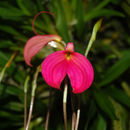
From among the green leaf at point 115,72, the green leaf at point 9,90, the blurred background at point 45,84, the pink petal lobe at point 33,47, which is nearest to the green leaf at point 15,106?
the blurred background at point 45,84

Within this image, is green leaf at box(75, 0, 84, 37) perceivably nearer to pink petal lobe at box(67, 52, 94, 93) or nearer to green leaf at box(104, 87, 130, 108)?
green leaf at box(104, 87, 130, 108)

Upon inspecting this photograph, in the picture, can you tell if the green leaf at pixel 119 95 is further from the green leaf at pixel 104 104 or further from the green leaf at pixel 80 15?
the green leaf at pixel 80 15

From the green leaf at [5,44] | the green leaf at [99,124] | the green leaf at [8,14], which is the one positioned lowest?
the green leaf at [99,124]

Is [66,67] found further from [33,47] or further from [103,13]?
[103,13]

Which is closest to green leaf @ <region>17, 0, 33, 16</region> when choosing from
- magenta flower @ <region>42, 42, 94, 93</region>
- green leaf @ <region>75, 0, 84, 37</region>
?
green leaf @ <region>75, 0, 84, 37</region>

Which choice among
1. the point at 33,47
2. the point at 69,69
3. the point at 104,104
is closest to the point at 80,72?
the point at 69,69

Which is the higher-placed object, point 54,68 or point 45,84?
point 45,84

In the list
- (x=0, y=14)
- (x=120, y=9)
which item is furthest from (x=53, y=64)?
(x=120, y=9)

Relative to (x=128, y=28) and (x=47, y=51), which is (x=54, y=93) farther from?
(x=128, y=28)
